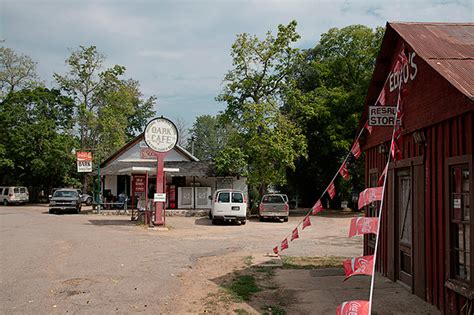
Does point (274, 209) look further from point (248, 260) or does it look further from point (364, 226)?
point (364, 226)

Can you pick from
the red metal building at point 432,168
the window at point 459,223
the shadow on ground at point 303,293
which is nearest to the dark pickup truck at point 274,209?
the shadow on ground at point 303,293

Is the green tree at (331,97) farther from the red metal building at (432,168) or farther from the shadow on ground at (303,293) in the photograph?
the red metal building at (432,168)

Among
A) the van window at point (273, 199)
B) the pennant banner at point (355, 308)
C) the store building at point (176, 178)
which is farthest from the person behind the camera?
the store building at point (176, 178)

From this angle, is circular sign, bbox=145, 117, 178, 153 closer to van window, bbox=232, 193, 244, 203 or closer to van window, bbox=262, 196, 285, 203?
van window, bbox=232, 193, 244, 203

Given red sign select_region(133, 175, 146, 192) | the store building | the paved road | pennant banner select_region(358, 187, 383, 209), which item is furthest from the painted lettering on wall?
the store building

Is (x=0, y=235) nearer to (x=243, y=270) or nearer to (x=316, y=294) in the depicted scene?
(x=243, y=270)

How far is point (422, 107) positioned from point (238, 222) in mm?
19390

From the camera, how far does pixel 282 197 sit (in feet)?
93.6

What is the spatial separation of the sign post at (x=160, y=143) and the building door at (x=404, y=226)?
14.4 m

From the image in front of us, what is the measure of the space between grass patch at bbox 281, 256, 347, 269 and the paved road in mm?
997

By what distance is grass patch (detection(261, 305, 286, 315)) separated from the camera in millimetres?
7383

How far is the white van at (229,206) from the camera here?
24.8m

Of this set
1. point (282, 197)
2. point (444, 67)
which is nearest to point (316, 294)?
point (444, 67)

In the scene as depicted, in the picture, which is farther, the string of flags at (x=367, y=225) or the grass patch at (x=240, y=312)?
the grass patch at (x=240, y=312)
